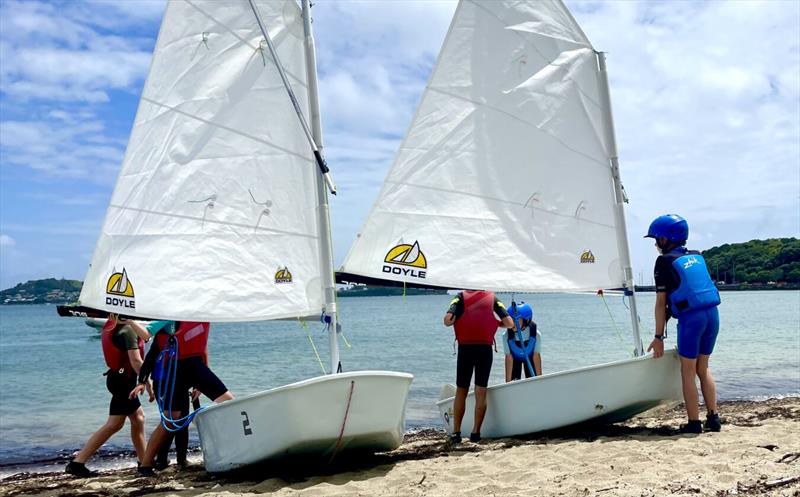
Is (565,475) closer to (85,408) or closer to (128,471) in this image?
(128,471)

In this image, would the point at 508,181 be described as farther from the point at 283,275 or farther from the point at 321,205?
the point at 283,275

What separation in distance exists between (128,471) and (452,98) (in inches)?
208

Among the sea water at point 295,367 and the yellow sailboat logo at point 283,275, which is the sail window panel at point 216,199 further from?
the sea water at point 295,367

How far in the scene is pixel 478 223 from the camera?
293 inches

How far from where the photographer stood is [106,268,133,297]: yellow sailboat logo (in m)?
6.16

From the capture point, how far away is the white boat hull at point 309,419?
569cm

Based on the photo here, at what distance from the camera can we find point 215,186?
636 cm

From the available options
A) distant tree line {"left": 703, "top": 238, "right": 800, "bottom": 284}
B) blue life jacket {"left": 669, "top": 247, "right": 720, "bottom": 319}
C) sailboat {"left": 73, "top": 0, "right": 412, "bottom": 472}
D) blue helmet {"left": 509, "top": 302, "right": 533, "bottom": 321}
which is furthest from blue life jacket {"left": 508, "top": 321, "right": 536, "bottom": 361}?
distant tree line {"left": 703, "top": 238, "right": 800, "bottom": 284}

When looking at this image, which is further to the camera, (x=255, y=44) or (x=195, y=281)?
(x=255, y=44)

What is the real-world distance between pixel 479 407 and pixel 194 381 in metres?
2.78

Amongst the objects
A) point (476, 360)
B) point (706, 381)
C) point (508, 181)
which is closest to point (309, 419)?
point (476, 360)

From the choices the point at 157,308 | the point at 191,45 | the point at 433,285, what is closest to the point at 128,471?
the point at 157,308

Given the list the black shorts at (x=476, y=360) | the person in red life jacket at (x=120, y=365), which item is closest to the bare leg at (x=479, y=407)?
the black shorts at (x=476, y=360)

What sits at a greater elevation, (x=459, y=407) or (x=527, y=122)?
(x=527, y=122)
